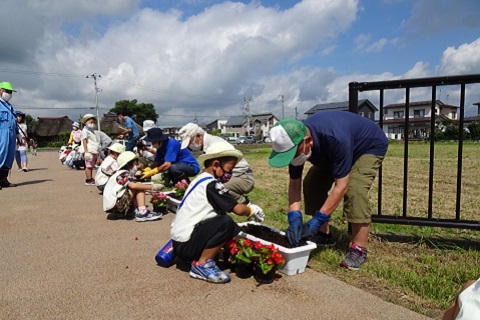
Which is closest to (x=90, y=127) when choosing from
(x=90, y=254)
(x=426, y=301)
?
(x=90, y=254)

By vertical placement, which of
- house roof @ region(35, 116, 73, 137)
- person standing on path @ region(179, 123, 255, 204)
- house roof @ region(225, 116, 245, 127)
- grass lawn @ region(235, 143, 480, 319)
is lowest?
grass lawn @ region(235, 143, 480, 319)

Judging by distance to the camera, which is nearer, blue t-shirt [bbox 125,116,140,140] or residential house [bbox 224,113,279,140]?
blue t-shirt [bbox 125,116,140,140]

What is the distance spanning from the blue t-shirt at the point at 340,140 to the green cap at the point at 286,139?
22 cm

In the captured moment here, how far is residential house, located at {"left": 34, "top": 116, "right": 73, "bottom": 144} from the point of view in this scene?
61.1 m

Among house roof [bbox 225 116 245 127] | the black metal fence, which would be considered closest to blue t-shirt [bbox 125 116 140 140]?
the black metal fence

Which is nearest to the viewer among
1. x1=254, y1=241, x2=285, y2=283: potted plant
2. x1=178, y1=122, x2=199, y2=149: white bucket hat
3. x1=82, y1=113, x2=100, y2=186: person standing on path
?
x1=254, y1=241, x2=285, y2=283: potted plant

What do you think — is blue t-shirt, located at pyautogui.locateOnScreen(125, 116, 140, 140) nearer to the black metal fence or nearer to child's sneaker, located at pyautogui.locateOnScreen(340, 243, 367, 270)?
the black metal fence

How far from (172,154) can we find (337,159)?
390cm

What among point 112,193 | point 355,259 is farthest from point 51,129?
point 355,259

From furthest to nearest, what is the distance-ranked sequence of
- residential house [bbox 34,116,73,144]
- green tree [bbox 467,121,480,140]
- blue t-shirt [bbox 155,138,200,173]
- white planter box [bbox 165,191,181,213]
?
residential house [bbox 34,116,73,144] → green tree [bbox 467,121,480,140] → blue t-shirt [bbox 155,138,200,173] → white planter box [bbox 165,191,181,213]

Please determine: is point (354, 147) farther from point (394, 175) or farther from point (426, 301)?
point (394, 175)

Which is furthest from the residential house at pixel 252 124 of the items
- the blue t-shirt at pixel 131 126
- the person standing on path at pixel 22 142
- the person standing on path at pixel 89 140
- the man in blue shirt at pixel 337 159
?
the man in blue shirt at pixel 337 159

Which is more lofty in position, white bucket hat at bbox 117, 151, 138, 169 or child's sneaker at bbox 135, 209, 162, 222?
white bucket hat at bbox 117, 151, 138, 169

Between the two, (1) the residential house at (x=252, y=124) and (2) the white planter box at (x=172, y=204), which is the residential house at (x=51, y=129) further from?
(2) the white planter box at (x=172, y=204)
